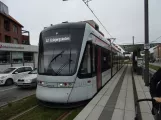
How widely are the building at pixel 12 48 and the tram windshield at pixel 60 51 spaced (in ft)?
64.6

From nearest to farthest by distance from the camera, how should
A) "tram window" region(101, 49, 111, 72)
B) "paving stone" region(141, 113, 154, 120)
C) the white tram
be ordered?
"paving stone" region(141, 113, 154, 120)
the white tram
"tram window" region(101, 49, 111, 72)

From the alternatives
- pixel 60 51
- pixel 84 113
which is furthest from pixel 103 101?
pixel 60 51

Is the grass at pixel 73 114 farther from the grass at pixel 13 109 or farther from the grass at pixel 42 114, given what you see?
the grass at pixel 13 109

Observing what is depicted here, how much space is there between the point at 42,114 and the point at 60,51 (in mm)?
2356

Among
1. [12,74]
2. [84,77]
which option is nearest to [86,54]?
[84,77]

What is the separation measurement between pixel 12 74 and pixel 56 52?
9358mm

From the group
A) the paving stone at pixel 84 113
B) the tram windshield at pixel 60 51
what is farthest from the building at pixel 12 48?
the paving stone at pixel 84 113

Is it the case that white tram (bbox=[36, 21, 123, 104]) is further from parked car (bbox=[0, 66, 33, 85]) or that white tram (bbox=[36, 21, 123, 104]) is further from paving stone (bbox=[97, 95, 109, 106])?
parked car (bbox=[0, 66, 33, 85])

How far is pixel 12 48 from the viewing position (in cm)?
2623

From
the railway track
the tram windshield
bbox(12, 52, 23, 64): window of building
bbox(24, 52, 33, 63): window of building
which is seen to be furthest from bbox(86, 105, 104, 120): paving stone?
bbox(24, 52, 33, 63): window of building

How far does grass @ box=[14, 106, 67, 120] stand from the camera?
523 centimetres

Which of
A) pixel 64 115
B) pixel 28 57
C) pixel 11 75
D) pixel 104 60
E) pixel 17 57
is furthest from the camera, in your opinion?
pixel 28 57

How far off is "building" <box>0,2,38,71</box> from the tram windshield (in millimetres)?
19680

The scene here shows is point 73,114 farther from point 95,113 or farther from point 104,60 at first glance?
point 104,60
